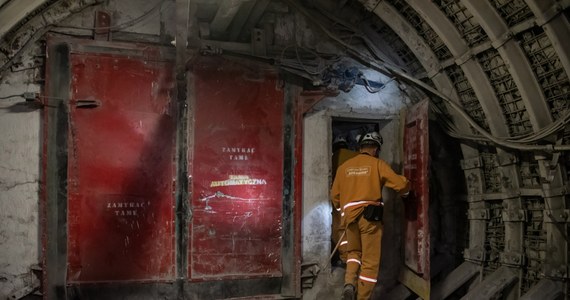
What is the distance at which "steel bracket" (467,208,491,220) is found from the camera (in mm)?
5746

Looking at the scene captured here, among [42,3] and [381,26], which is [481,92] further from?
[42,3]

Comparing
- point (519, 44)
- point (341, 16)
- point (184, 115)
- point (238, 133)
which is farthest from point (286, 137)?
point (519, 44)

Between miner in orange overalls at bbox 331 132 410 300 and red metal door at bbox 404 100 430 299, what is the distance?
240mm

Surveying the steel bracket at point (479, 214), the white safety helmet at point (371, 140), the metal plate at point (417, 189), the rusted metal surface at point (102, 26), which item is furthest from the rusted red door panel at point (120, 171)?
the steel bracket at point (479, 214)

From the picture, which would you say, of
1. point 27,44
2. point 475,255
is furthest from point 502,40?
point 27,44

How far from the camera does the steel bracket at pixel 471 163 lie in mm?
5762

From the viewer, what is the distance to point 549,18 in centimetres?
429

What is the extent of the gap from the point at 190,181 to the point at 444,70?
A: 3492 mm

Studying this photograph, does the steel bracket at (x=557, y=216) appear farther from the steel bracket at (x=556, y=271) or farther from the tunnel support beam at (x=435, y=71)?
the tunnel support beam at (x=435, y=71)

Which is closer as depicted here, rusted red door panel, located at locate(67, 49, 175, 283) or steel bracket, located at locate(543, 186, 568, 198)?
steel bracket, located at locate(543, 186, 568, 198)

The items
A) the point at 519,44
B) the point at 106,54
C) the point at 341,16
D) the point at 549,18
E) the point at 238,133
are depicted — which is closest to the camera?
the point at 549,18

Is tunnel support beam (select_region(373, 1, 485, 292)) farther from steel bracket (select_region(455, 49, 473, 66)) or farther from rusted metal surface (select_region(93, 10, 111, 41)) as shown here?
rusted metal surface (select_region(93, 10, 111, 41))

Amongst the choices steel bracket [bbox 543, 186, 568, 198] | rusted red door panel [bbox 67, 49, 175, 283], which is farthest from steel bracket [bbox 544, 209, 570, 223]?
rusted red door panel [bbox 67, 49, 175, 283]

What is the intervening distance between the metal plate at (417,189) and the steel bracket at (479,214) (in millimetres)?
911
